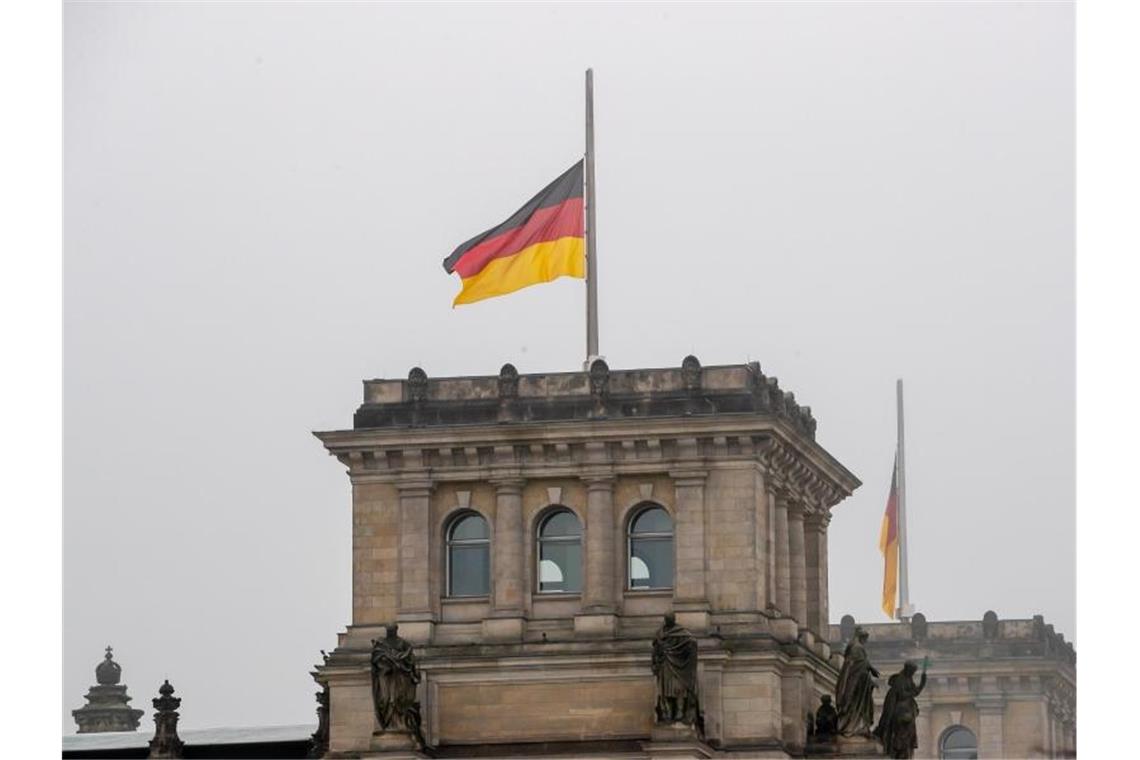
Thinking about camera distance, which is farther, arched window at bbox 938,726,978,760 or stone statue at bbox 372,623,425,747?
arched window at bbox 938,726,978,760

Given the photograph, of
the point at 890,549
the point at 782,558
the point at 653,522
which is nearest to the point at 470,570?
the point at 653,522

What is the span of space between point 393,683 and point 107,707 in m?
49.1

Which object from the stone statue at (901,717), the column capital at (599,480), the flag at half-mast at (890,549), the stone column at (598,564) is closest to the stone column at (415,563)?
the stone column at (598,564)

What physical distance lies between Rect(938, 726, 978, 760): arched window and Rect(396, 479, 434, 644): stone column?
37179mm

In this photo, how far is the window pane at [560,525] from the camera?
328ft

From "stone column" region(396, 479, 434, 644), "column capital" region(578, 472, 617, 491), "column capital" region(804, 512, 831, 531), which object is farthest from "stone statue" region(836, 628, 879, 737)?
"stone column" region(396, 479, 434, 644)

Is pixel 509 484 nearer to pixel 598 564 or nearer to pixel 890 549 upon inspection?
pixel 598 564

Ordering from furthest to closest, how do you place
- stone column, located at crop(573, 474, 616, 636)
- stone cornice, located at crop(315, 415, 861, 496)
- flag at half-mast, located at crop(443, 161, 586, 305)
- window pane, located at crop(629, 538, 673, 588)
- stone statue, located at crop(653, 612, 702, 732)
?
1. flag at half-mast, located at crop(443, 161, 586, 305)
2. window pane, located at crop(629, 538, 673, 588)
3. stone column, located at crop(573, 474, 616, 636)
4. stone cornice, located at crop(315, 415, 861, 496)
5. stone statue, located at crop(653, 612, 702, 732)

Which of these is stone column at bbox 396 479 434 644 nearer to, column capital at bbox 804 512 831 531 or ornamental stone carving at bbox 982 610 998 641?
column capital at bbox 804 512 831 531

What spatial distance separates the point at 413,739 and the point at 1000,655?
Result: 3949cm

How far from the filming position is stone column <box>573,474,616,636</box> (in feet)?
325

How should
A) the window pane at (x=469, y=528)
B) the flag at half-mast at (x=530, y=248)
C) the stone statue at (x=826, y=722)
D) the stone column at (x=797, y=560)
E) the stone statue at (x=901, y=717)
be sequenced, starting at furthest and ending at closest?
the stone column at (x=797, y=560) < the flag at half-mast at (x=530, y=248) < the stone statue at (x=901, y=717) < the window pane at (x=469, y=528) < the stone statue at (x=826, y=722)

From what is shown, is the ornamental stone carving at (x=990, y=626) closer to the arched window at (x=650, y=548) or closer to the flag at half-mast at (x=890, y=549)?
the flag at half-mast at (x=890, y=549)

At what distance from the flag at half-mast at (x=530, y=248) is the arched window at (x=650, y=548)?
692 centimetres
